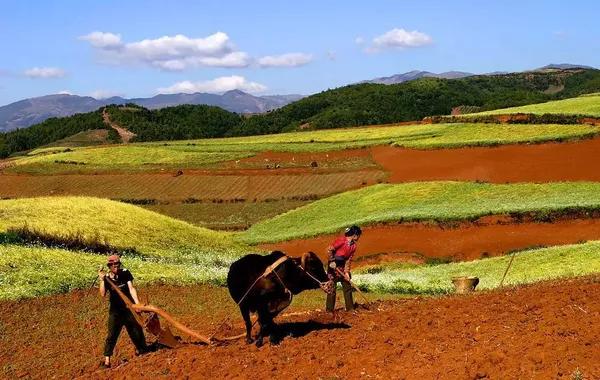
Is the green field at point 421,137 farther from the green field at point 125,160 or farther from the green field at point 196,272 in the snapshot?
the green field at point 196,272

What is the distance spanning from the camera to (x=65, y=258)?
28.2 meters

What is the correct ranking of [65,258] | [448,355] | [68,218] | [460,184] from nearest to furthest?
[448,355] → [65,258] → [68,218] → [460,184]

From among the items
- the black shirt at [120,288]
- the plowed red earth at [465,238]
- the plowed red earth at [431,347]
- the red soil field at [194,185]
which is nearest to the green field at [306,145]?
the red soil field at [194,185]

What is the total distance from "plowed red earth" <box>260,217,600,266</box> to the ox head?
2521cm

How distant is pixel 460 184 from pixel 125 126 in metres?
160

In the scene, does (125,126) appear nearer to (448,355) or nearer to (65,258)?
(65,258)

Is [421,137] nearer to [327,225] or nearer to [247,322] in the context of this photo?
[327,225]

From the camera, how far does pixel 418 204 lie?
50.7m

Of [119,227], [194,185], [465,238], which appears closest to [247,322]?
[119,227]

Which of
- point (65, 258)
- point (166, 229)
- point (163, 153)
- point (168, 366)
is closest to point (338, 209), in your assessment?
point (166, 229)

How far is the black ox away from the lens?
14.0 m

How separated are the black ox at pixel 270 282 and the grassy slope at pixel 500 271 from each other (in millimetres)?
12135

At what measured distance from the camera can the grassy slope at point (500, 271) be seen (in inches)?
1029

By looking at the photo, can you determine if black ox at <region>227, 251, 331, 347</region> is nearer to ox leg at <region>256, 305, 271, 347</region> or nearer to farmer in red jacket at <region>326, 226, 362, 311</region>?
ox leg at <region>256, 305, 271, 347</region>
